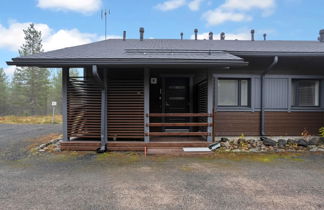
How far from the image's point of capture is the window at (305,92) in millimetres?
6008

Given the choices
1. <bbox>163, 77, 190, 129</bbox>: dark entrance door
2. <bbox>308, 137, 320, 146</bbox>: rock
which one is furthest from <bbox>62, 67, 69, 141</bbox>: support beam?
<bbox>308, 137, 320, 146</bbox>: rock

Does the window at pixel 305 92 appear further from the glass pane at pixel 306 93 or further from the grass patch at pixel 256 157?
the grass patch at pixel 256 157

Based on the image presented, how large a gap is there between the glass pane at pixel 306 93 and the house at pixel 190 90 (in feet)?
0.08

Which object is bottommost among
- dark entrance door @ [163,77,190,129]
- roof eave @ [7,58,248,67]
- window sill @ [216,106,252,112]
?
window sill @ [216,106,252,112]

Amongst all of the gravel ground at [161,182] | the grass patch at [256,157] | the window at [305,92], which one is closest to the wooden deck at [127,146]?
the gravel ground at [161,182]

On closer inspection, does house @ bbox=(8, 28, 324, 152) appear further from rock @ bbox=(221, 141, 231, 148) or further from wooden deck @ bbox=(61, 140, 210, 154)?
rock @ bbox=(221, 141, 231, 148)

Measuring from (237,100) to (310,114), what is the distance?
7.11 feet

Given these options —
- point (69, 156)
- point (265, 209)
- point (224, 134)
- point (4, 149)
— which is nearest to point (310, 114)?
→ point (224, 134)

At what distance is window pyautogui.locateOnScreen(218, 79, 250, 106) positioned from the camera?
5.91 meters

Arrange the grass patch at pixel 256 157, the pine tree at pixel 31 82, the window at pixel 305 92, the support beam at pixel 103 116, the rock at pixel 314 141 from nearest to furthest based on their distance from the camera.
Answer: the grass patch at pixel 256 157 → the support beam at pixel 103 116 → the rock at pixel 314 141 → the window at pixel 305 92 → the pine tree at pixel 31 82

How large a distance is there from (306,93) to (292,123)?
40.6 inches

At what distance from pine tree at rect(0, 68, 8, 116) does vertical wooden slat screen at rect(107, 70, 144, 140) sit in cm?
2794

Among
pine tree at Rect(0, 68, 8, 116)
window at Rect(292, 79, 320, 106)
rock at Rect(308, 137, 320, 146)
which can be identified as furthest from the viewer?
pine tree at Rect(0, 68, 8, 116)

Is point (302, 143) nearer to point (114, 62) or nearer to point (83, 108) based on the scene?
point (114, 62)
